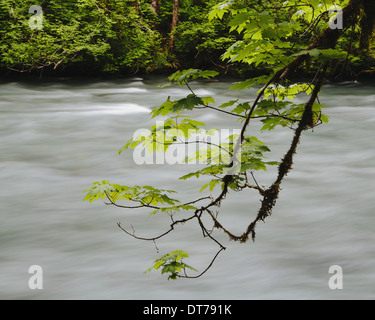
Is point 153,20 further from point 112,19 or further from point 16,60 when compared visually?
point 16,60

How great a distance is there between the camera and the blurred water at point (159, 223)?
13.1ft

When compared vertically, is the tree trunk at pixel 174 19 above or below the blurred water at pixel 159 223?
above

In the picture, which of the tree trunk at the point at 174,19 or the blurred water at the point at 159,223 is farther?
the tree trunk at the point at 174,19

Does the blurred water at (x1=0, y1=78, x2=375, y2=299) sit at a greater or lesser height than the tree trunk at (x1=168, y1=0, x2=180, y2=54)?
lesser

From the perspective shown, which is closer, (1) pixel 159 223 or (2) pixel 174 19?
(1) pixel 159 223

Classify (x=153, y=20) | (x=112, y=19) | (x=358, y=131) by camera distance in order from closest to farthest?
(x=358, y=131), (x=112, y=19), (x=153, y=20)

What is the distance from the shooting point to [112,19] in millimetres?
14281

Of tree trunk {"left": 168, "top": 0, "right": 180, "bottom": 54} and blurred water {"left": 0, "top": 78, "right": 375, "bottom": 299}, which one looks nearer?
blurred water {"left": 0, "top": 78, "right": 375, "bottom": 299}

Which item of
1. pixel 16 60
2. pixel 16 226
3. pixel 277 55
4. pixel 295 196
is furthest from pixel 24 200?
pixel 16 60

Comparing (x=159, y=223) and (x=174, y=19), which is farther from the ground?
(x=174, y=19)

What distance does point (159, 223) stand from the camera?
209 inches

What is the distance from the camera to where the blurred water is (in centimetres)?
398
